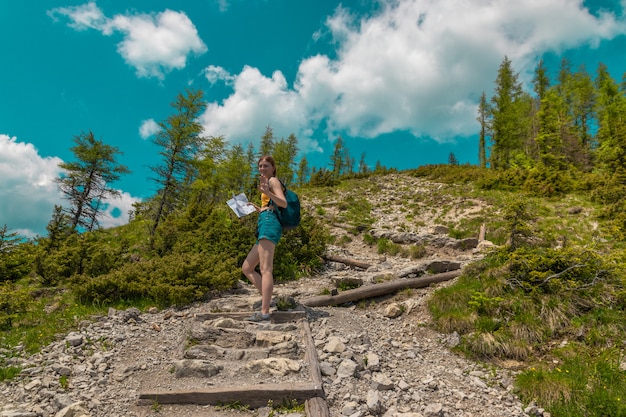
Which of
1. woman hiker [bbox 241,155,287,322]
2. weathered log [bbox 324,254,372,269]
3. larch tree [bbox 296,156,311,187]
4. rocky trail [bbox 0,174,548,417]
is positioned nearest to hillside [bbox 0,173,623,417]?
rocky trail [bbox 0,174,548,417]

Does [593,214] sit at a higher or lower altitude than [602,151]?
lower

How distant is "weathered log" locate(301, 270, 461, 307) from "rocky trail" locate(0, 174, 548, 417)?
0.19 m

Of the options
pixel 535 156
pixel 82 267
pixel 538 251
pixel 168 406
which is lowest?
A: pixel 168 406

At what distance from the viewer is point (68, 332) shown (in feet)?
19.2

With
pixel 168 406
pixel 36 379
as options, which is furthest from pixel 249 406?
pixel 36 379

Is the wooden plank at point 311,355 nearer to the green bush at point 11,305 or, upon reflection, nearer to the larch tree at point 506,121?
the green bush at point 11,305

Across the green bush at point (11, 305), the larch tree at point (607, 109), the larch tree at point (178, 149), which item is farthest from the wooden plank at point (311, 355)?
the larch tree at point (607, 109)

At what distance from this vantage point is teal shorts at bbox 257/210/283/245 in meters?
5.44

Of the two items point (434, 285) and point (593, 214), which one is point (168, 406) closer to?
point (434, 285)

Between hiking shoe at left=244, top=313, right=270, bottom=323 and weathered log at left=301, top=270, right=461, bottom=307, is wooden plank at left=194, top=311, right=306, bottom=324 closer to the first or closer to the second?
hiking shoe at left=244, top=313, right=270, bottom=323

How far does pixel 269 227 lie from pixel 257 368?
215 centimetres

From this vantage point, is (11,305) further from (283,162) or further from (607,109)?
(607,109)

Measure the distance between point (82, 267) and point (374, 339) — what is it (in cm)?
963

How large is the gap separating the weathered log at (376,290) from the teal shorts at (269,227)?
2.65 metres
